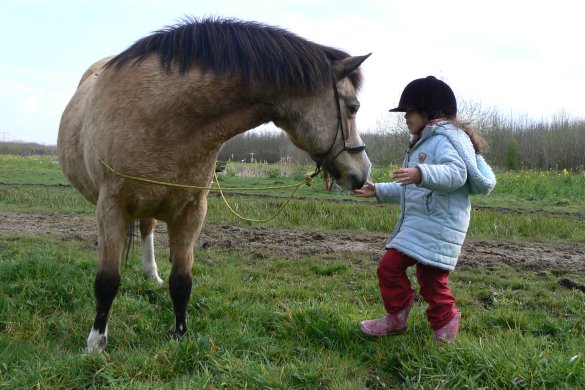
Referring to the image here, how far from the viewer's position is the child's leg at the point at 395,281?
3467 mm

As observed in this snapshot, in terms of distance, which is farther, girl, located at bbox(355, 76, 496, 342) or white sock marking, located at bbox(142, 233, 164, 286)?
white sock marking, located at bbox(142, 233, 164, 286)

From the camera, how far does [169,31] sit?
354 cm

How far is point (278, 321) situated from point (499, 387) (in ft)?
5.30

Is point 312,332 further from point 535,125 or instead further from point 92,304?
point 535,125

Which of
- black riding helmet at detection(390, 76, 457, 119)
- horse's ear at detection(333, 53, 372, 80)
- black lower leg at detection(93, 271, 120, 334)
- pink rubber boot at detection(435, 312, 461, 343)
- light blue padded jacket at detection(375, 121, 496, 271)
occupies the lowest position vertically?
pink rubber boot at detection(435, 312, 461, 343)

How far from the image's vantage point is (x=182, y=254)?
3.93 metres

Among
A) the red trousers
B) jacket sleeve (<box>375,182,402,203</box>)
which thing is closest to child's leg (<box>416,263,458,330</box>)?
the red trousers

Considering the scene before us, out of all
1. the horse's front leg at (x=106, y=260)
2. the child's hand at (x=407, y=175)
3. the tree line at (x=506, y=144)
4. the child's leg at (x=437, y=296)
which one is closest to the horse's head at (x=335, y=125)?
the child's hand at (x=407, y=175)

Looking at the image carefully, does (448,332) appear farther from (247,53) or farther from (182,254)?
(247,53)

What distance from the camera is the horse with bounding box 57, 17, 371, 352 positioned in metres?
3.29

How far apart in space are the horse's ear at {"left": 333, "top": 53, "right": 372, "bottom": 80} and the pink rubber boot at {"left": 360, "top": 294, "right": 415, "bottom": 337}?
61.1 inches

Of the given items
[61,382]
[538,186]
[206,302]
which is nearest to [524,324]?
[206,302]

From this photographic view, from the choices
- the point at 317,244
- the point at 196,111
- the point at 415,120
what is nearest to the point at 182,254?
the point at 196,111

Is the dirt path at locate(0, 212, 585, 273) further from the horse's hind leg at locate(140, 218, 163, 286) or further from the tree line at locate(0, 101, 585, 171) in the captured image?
the tree line at locate(0, 101, 585, 171)
